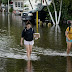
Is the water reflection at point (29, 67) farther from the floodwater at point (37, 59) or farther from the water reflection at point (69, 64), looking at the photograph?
the water reflection at point (69, 64)

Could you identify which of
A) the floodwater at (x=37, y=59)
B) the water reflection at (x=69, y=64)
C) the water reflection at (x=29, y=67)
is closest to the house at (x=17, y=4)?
the floodwater at (x=37, y=59)

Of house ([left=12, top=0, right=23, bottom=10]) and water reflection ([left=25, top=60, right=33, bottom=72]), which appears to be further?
house ([left=12, top=0, right=23, bottom=10])

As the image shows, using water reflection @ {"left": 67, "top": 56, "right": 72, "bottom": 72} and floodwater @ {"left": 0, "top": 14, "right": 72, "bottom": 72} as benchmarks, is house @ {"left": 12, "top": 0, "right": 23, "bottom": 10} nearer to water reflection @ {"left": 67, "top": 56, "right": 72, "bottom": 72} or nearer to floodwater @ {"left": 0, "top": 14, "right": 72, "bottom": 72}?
floodwater @ {"left": 0, "top": 14, "right": 72, "bottom": 72}

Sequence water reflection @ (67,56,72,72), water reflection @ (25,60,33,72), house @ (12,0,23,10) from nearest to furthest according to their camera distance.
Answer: water reflection @ (25,60,33,72) → water reflection @ (67,56,72,72) → house @ (12,0,23,10)

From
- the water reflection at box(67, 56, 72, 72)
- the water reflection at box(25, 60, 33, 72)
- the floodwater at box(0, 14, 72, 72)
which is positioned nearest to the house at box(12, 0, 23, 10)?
the floodwater at box(0, 14, 72, 72)

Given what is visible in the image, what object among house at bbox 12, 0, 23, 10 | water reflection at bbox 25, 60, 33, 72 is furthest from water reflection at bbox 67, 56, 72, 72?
house at bbox 12, 0, 23, 10

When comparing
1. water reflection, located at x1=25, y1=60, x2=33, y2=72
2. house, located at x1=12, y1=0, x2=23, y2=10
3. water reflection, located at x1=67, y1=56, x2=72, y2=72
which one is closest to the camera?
water reflection, located at x1=25, y1=60, x2=33, y2=72

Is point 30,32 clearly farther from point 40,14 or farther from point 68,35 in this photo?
point 40,14

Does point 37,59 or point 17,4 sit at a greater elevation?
point 17,4

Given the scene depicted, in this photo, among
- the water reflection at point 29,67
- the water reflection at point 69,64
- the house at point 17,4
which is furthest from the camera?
the house at point 17,4

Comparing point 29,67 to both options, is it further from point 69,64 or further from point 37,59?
point 37,59

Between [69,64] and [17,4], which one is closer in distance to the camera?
[69,64]

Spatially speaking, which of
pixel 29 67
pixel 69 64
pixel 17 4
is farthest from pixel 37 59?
pixel 17 4

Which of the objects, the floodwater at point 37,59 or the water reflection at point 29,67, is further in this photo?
the floodwater at point 37,59
